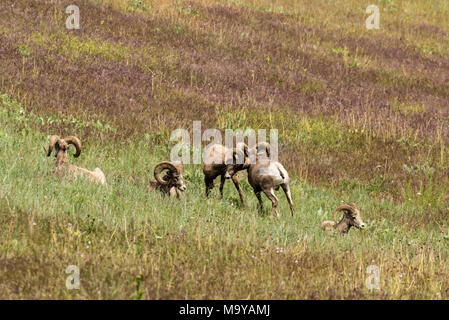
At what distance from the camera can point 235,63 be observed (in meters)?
18.0

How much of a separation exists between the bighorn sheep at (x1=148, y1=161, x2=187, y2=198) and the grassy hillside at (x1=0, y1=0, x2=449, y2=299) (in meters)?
0.33

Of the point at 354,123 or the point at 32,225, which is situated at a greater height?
the point at 354,123

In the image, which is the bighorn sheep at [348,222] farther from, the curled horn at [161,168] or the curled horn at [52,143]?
the curled horn at [52,143]

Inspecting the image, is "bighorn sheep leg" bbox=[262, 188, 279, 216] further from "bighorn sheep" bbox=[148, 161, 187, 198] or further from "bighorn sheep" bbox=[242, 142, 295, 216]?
"bighorn sheep" bbox=[148, 161, 187, 198]

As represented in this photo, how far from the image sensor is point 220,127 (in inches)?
539

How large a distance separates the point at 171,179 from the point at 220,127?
181 inches

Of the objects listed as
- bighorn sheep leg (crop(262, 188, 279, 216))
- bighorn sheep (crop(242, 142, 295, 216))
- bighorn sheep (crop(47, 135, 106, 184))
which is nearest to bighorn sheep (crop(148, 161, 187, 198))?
bighorn sheep (crop(47, 135, 106, 184))

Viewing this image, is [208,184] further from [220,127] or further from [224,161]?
[220,127]

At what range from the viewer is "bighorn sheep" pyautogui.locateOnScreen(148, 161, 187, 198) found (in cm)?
910

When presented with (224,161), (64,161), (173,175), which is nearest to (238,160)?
(224,161)

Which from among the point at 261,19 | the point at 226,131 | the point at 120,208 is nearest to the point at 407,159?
the point at 226,131
